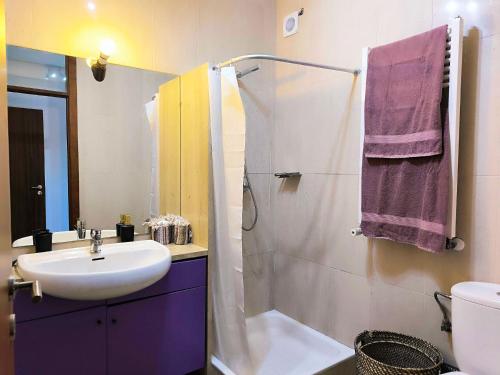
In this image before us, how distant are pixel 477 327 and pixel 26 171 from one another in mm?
2169

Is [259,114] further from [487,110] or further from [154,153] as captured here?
[487,110]

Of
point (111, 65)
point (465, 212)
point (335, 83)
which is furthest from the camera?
point (335, 83)

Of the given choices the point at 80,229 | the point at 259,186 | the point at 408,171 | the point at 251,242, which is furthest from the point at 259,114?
the point at 80,229

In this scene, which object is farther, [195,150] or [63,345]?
[195,150]

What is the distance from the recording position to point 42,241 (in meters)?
1.74

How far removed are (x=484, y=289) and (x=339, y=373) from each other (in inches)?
38.3

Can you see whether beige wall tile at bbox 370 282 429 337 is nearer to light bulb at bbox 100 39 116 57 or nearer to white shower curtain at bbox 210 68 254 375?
white shower curtain at bbox 210 68 254 375

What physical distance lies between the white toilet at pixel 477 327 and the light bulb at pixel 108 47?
2119 mm

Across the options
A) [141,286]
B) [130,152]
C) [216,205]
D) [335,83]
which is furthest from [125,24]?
[141,286]

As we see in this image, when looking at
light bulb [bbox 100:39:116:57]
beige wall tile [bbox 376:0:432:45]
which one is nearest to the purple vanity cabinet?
light bulb [bbox 100:39:116:57]

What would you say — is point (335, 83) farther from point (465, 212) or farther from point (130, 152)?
point (130, 152)

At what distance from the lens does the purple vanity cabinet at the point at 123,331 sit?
1461 mm

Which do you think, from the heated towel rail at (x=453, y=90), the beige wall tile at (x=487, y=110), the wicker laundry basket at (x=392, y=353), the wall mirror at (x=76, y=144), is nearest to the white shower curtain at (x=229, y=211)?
the wall mirror at (x=76, y=144)

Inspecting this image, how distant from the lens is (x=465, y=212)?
162 cm
